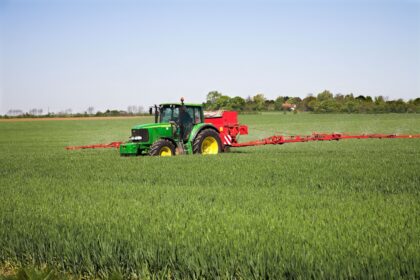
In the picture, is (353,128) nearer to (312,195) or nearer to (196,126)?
(196,126)

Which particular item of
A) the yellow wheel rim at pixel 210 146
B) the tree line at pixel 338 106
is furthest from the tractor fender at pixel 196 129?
the tree line at pixel 338 106

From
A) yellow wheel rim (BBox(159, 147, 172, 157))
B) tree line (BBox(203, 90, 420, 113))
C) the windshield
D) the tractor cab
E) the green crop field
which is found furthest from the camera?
tree line (BBox(203, 90, 420, 113))

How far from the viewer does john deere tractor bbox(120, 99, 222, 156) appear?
1647 centimetres

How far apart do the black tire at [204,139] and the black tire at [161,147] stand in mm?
828

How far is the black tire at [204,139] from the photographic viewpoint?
1683 cm

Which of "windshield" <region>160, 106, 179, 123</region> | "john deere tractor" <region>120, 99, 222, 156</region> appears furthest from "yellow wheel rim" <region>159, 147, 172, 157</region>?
"windshield" <region>160, 106, 179, 123</region>

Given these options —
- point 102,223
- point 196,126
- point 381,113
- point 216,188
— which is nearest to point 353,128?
point 381,113

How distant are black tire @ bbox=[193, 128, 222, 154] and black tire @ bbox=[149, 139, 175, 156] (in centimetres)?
83

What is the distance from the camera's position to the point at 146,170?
41.5 ft

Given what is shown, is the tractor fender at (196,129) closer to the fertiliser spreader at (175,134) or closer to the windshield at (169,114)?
the fertiliser spreader at (175,134)

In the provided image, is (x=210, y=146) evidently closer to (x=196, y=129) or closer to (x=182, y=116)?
Answer: (x=196, y=129)

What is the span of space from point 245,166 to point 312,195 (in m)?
4.56

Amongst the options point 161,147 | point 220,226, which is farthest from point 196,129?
point 220,226

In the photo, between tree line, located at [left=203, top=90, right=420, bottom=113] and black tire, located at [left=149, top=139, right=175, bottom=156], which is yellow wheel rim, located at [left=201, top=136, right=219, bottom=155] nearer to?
black tire, located at [left=149, top=139, right=175, bottom=156]
